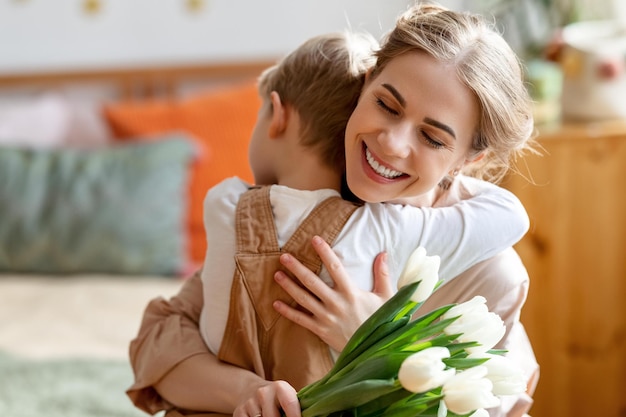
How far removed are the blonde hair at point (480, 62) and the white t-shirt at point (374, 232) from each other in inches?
4.0

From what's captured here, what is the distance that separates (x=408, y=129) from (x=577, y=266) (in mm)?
1680

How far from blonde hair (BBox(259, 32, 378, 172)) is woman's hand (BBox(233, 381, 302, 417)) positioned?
37 cm

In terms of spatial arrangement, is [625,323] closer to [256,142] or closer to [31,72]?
[256,142]

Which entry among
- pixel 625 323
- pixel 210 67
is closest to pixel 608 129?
pixel 625 323

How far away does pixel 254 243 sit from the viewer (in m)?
1.31

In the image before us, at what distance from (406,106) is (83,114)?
7.74ft

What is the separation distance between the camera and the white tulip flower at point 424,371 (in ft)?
3.16

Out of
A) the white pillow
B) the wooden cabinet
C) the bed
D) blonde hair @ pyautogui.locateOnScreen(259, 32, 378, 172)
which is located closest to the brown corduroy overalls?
blonde hair @ pyautogui.locateOnScreen(259, 32, 378, 172)

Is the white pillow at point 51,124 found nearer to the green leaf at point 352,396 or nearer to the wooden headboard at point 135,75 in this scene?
the wooden headboard at point 135,75

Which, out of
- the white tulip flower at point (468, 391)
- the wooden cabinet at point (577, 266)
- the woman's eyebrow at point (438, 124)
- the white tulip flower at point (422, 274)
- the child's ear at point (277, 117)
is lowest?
the wooden cabinet at point (577, 266)

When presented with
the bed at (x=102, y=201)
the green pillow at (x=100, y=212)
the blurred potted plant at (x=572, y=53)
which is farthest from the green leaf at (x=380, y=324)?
the green pillow at (x=100, y=212)

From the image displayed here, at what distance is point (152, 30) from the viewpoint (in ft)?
11.1

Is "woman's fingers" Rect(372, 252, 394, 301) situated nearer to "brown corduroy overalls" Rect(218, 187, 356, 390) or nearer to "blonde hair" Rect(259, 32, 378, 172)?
"brown corduroy overalls" Rect(218, 187, 356, 390)

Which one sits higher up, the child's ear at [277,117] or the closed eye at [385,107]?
the closed eye at [385,107]
